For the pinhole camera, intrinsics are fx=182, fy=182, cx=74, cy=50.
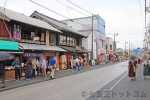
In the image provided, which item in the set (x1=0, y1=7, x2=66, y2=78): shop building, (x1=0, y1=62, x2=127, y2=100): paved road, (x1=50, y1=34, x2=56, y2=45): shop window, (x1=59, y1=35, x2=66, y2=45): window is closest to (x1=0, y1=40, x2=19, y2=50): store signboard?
(x1=0, y1=7, x2=66, y2=78): shop building

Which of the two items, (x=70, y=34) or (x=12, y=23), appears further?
(x=70, y=34)

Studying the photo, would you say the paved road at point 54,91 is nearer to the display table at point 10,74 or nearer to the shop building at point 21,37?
the display table at point 10,74

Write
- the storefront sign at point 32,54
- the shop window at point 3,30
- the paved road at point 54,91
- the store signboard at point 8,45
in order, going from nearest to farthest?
the paved road at point 54,91 < the store signboard at point 8,45 < the shop window at point 3,30 < the storefront sign at point 32,54

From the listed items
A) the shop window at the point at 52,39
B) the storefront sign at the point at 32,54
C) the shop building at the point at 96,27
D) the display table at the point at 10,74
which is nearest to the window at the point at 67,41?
the shop window at the point at 52,39

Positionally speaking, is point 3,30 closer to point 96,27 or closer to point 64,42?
point 64,42

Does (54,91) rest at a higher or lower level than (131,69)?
lower

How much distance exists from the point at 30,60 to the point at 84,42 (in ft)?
83.8

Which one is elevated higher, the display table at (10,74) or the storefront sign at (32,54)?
the storefront sign at (32,54)

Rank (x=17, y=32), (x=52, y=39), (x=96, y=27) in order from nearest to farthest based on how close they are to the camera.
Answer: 1. (x=17, y=32)
2. (x=52, y=39)
3. (x=96, y=27)

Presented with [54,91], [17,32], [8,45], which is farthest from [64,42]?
[54,91]

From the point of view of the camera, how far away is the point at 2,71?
10688 mm

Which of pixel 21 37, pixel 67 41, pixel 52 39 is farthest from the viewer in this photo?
pixel 67 41

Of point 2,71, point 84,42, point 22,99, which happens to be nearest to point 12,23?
point 2,71

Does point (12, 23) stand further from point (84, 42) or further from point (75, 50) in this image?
point (84, 42)
